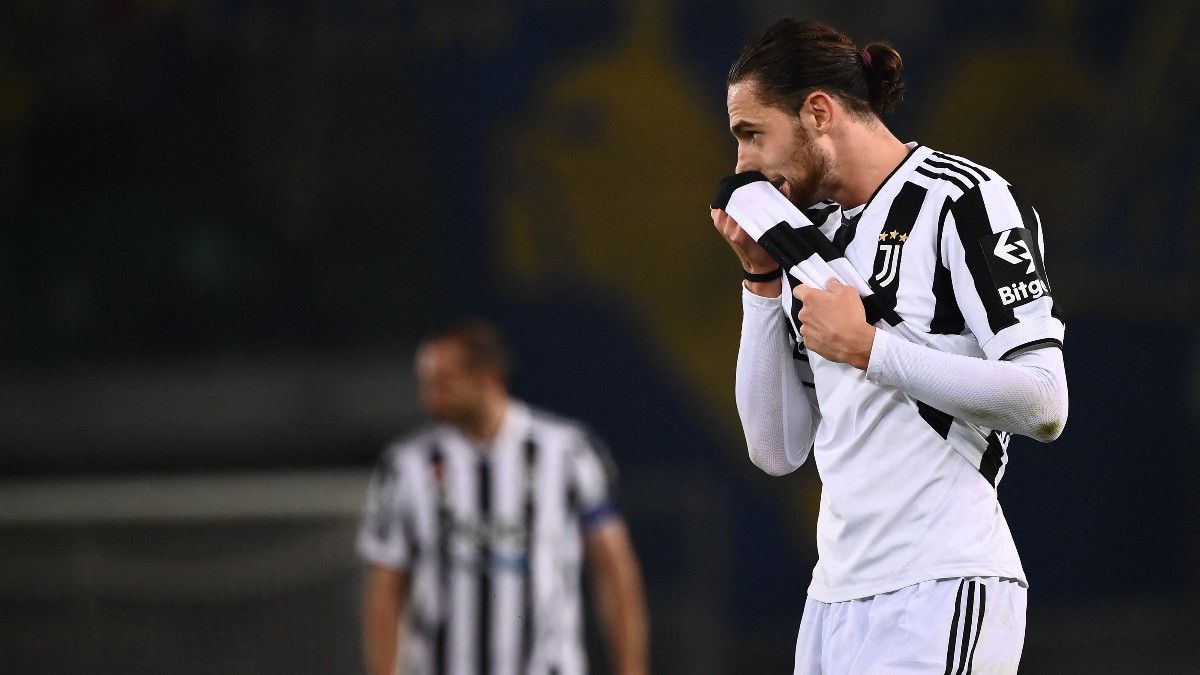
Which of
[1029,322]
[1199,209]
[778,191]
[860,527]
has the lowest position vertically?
[860,527]

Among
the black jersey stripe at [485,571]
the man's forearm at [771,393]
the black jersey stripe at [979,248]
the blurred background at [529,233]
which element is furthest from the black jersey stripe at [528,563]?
the blurred background at [529,233]

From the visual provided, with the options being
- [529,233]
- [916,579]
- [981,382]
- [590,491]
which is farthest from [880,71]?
[529,233]

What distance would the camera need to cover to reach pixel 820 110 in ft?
7.72

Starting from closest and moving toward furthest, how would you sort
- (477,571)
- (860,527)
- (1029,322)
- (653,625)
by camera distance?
1. (1029,322)
2. (860,527)
3. (477,571)
4. (653,625)

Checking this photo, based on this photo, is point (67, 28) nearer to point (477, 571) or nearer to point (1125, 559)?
point (477, 571)

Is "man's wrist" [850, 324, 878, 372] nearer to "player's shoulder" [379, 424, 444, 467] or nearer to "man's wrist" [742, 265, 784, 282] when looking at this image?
"man's wrist" [742, 265, 784, 282]

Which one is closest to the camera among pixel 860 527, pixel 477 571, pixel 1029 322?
pixel 1029 322

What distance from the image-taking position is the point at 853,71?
7.85 feet

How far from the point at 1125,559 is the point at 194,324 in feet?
18.2

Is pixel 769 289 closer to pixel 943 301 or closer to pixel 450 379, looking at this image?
pixel 943 301

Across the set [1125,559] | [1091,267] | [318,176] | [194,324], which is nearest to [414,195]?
[318,176]

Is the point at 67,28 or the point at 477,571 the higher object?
the point at 67,28

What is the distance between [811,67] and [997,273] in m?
0.43

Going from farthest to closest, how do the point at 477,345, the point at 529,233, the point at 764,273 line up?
the point at 529,233
the point at 477,345
the point at 764,273
